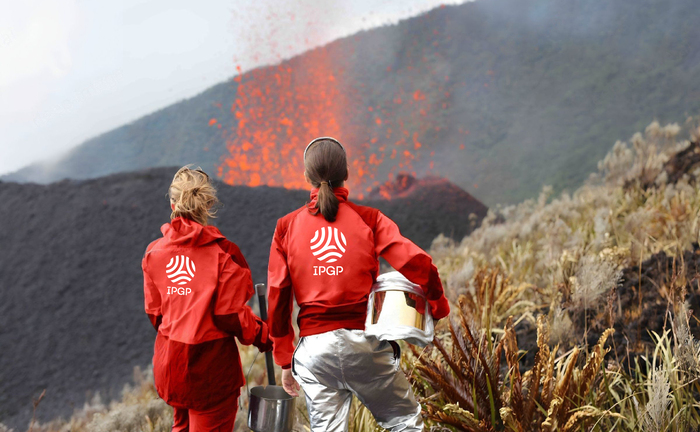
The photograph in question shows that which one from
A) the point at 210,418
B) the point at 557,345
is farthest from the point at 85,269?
the point at 557,345

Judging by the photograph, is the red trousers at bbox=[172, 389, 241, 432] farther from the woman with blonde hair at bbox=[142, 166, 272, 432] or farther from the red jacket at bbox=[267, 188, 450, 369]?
the red jacket at bbox=[267, 188, 450, 369]

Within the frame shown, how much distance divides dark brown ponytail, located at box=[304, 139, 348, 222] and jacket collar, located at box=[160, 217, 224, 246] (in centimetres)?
45

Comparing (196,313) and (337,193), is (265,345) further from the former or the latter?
(337,193)

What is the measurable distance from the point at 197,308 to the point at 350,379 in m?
0.64

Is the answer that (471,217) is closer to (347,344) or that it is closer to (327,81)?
(327,81)

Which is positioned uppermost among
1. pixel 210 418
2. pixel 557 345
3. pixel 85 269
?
pixel 85 269

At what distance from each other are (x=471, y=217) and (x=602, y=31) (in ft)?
27.2

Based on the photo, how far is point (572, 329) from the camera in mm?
2809

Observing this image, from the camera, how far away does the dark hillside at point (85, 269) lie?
4832 mm

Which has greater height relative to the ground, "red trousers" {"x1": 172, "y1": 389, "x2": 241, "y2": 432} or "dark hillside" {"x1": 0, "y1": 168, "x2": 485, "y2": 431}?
"dark hillside" {"x1": 0, "y1": 168, "x2": 485, "y2": 431}

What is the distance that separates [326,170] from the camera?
5.82ft

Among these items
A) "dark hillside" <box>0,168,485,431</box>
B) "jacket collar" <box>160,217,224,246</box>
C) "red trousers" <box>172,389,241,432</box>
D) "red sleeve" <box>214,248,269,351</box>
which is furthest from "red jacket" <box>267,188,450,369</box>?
"dark hillside" <box>0,168,485,431</box>

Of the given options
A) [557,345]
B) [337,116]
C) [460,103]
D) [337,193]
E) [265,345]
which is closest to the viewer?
[337,193]

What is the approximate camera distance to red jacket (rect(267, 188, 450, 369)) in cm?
171
